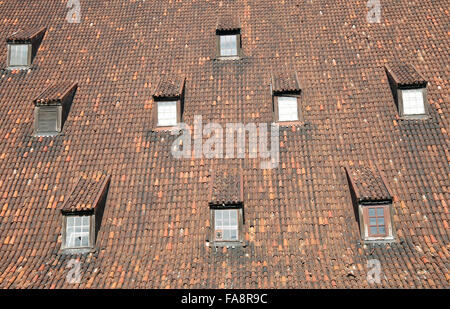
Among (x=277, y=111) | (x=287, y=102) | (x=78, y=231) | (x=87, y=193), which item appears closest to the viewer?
(x=78, y=231)

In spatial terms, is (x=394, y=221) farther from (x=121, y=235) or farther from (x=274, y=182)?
(x=121, y=235)

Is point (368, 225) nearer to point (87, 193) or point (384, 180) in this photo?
point (384, 180)

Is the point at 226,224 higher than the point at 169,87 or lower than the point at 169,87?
lower

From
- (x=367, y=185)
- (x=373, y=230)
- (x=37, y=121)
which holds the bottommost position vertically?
(x=373, y=230)

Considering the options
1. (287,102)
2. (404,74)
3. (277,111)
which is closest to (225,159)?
(277,111)

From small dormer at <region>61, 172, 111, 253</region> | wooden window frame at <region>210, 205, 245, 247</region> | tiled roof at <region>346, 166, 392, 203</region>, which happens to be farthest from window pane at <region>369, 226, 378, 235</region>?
small dormer at <region>61, 172, 111, 253</region>

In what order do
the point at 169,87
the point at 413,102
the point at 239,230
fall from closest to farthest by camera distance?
the point at 239,230 < the point at 413,102 < the point at 169,87

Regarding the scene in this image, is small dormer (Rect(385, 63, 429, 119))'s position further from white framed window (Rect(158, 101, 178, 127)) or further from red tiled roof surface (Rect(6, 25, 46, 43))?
red tiled roof surface (Rect(6, 25, 46, 43))
